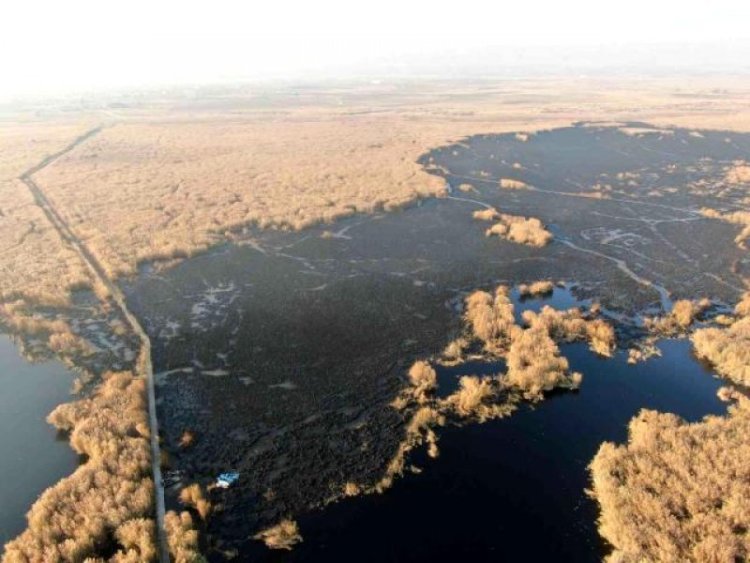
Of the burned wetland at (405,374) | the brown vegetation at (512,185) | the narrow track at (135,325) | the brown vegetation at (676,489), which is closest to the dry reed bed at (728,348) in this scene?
the burned wetland at (405,374)

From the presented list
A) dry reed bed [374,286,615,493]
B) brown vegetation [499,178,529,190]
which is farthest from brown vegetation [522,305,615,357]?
brown vegetation [499,178,529,190]

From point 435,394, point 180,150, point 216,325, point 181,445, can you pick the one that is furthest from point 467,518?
point 180,150

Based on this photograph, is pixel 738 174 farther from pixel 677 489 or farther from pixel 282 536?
pixel 282 536

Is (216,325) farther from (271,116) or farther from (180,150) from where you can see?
(271,116)

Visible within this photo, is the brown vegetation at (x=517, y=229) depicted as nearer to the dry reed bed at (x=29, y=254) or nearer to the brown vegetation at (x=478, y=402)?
the brown vegetation at (x=478, y=402)

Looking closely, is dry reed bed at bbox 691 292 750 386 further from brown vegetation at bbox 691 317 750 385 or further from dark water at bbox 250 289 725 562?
dark water at bbox 250 289 725 562
